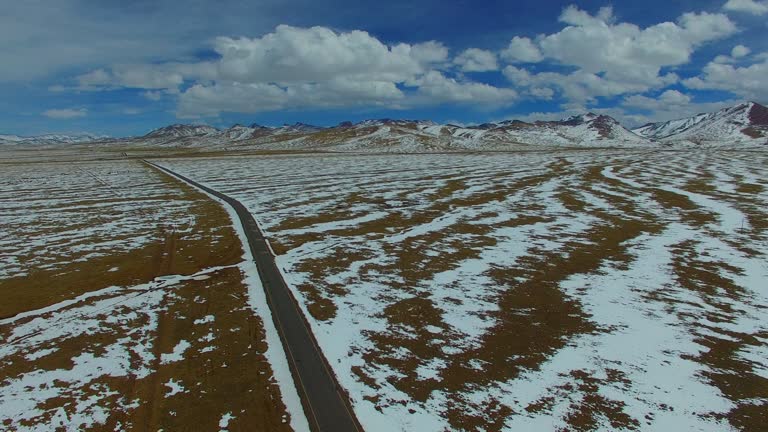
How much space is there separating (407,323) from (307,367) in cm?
392

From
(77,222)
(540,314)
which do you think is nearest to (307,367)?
(540,314)

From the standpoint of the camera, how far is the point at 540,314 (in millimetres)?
14148

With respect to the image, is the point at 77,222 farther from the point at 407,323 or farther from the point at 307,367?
the point at 407,323

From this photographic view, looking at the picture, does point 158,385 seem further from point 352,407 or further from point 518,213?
point 518,213

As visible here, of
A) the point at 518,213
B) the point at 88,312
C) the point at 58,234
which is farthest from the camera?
the point at 518,213

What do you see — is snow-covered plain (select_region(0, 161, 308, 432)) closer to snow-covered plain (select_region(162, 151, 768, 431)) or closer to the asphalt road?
the asphalt road

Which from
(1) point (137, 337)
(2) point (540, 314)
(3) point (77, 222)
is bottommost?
(2) point (540, 314)

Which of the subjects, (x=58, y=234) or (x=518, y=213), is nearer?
(x=58, y=234)

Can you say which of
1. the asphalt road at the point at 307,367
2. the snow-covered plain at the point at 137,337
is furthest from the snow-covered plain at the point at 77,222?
the asphalt road at the point at 307,367

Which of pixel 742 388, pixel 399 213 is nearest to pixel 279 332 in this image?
pixel 742 388

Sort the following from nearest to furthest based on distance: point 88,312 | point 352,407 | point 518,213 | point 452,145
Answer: point 352,407, point 88,312, point 518,213, point 452,145

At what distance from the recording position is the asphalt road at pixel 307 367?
8938 mm

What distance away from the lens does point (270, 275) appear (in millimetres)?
18250

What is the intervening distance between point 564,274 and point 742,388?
842cm
